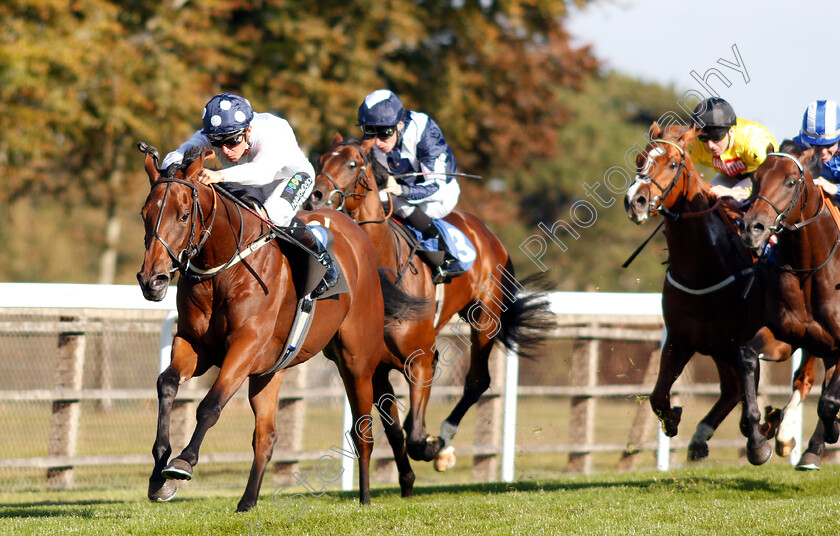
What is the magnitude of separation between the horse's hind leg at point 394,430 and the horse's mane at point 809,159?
292 cm

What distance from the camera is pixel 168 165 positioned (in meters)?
4.84

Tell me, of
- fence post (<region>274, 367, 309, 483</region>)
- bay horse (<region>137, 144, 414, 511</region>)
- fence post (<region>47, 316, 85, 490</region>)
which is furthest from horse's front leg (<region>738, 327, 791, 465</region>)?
fence post (<region>47, 316, 85, 490</region>)

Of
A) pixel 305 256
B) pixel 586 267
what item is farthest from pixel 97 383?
pixel 586 267

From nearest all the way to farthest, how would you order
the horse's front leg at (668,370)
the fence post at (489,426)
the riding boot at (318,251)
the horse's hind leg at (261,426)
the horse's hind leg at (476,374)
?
the riding boot at (318,251), the horse's hind leg at (261,426), the horse's front leg at (668,370), the horse's hind leg at (476,374), the fence post at (489,426)

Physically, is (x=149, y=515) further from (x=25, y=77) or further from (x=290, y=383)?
(x=25, y=77)

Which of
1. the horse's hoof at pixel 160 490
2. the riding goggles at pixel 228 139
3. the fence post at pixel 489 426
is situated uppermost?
the riding goggles at pixel 228 139

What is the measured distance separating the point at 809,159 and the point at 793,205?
0.47 metres

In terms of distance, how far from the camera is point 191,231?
4645 mm

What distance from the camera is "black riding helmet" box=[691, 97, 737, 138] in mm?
6332

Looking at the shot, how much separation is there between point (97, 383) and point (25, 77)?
543 centimetres

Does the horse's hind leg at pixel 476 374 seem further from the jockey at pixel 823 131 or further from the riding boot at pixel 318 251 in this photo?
the jockey at pixel 823 131

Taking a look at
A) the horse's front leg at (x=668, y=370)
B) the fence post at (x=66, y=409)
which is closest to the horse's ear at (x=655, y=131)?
the horse's front leg at (x=668, y=370)

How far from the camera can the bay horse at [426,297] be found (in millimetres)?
Answer: 6438

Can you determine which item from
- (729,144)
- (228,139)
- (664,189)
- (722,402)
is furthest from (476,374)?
(228,139)
